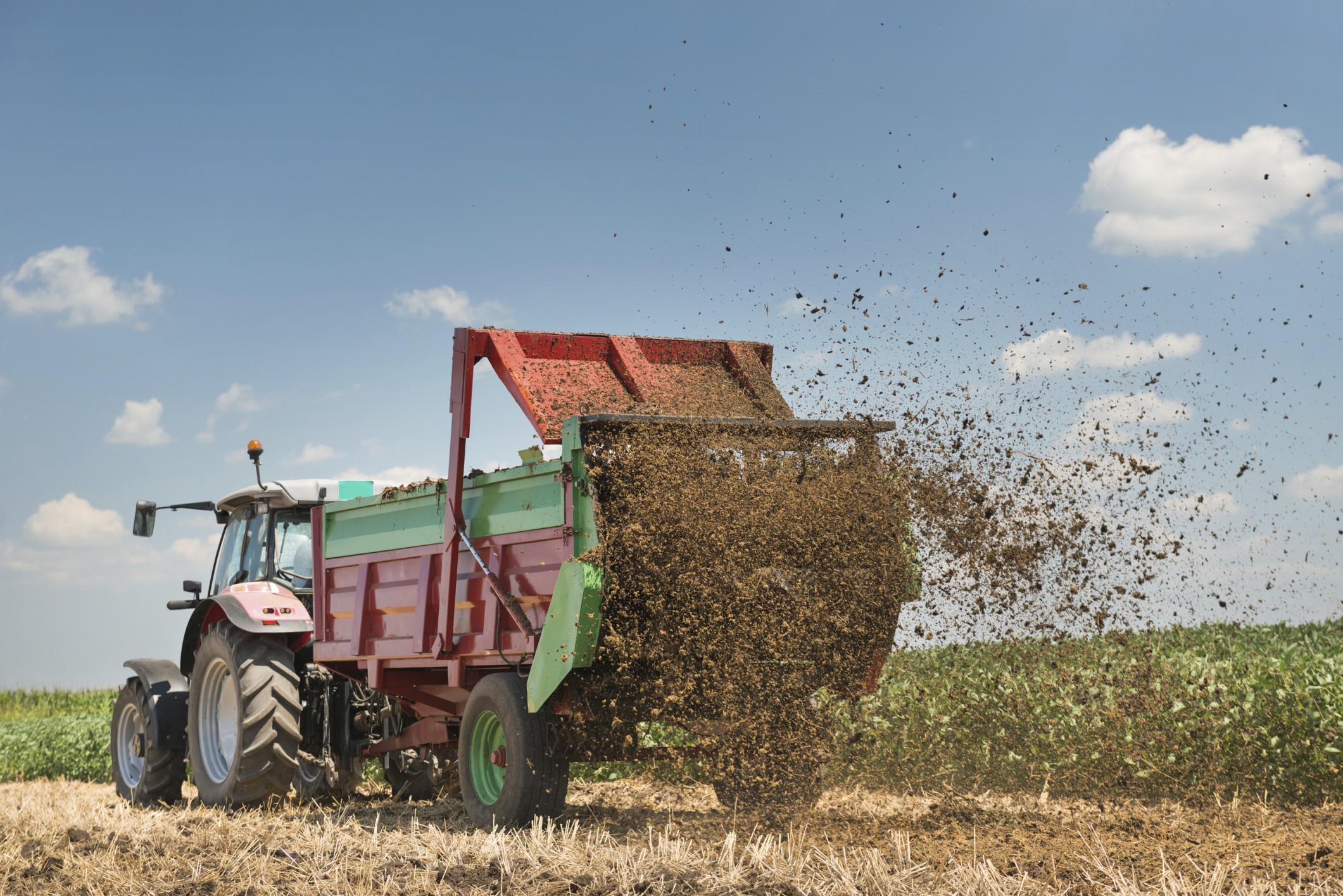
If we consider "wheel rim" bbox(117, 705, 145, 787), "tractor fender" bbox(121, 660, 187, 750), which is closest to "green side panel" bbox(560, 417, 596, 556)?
"tractor fender" bbox(121, 660, 187, 750)

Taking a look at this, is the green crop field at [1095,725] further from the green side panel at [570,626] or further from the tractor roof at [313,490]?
the tractor roof at [313,490]

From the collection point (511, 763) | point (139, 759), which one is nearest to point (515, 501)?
point (511, 763)

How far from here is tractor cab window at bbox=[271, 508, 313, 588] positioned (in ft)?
27.9

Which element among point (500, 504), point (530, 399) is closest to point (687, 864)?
point (500, 504)

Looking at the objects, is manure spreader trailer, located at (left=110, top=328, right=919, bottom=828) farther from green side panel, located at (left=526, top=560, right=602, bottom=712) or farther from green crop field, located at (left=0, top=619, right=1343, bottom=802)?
green crop field, located at (left=0, top=619, right=1343, bottom=802)

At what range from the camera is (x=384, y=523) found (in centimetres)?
717

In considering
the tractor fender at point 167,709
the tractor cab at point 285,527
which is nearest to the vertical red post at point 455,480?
the tractor cab at point 285,527

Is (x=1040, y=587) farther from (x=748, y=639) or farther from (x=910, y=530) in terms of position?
(x=748, y=639)

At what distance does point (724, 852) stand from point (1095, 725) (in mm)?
4167

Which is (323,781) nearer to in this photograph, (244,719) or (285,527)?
(244,719)

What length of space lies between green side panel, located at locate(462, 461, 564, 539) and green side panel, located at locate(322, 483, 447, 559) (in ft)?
0.98

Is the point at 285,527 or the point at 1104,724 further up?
the point at 285,527

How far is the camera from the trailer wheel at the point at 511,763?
5754mm

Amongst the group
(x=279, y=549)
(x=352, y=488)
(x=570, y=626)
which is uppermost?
(x=352, y=488)
